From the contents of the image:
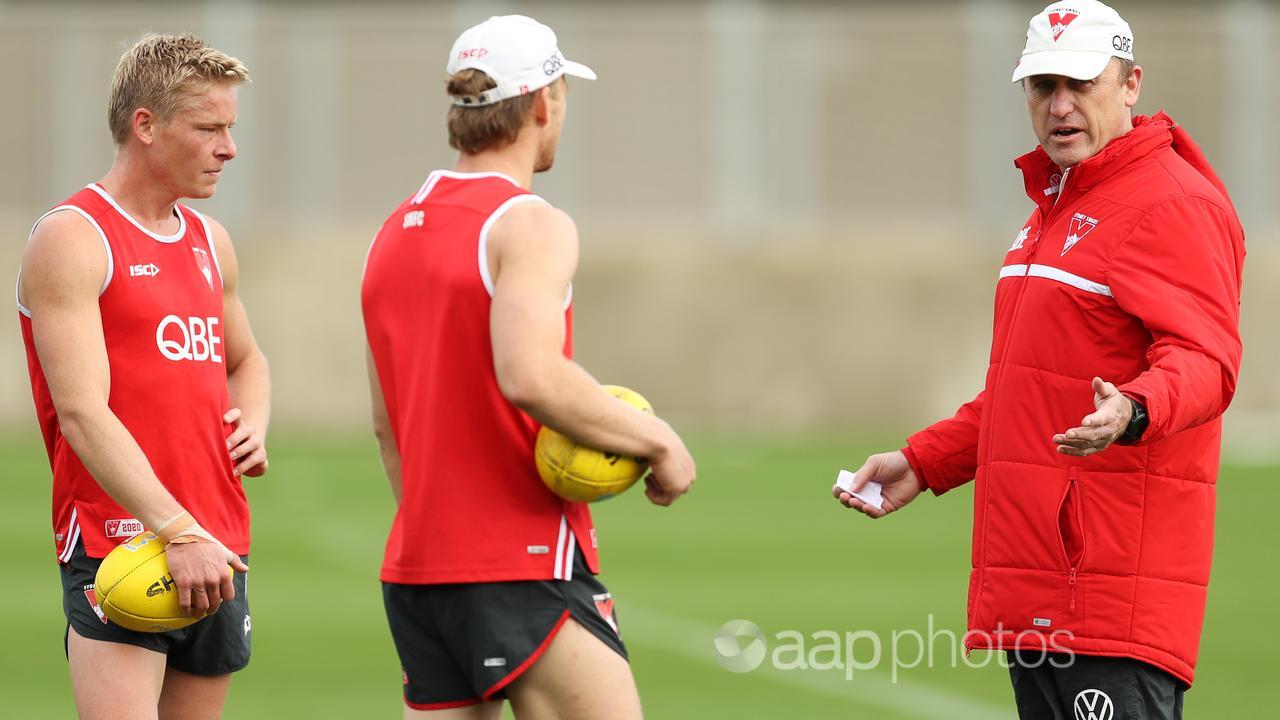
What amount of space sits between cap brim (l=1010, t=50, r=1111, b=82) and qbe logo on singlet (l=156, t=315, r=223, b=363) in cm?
226

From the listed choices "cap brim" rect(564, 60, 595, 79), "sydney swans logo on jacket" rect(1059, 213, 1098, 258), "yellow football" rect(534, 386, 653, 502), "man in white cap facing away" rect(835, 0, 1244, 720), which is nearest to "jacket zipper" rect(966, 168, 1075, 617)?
"man in white cap facing away" rect(835, 0, 1244, 720)

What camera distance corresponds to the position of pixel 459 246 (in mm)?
4039

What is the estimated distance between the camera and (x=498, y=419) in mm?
4070

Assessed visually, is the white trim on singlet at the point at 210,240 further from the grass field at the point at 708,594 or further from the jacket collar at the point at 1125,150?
the grass field at the point at 708,594

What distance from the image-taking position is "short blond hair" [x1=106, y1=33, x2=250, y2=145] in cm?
464

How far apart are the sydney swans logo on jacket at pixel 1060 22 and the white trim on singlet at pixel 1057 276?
61 cm

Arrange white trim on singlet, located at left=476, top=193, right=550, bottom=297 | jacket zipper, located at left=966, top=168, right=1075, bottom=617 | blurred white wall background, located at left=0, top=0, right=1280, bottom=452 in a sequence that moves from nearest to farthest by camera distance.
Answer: white trim on singlet, located at left=476, top=193, right=550, bottom=297 < jacket zipper, located at left=966, top=168, right=1075, bottom=617 < blurred white wall background, located at left=0, top=0, right=1280, bottom=452

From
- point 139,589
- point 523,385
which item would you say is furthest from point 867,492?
point 139,589

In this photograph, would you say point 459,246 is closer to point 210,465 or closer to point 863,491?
point 210,465

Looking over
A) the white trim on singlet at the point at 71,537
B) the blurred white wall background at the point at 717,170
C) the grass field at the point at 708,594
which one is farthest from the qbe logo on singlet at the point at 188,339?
the blurred white wall background at the point at 717,170

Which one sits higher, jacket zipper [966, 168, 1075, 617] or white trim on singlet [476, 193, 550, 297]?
white trim on singlet [476, 193, 550, 297]

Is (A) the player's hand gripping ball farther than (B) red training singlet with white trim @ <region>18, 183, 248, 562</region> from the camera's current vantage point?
No

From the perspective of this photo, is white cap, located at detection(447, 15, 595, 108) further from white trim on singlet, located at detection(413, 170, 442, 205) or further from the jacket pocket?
the jacket pocket

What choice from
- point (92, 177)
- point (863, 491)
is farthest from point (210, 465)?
point (92, 177)
